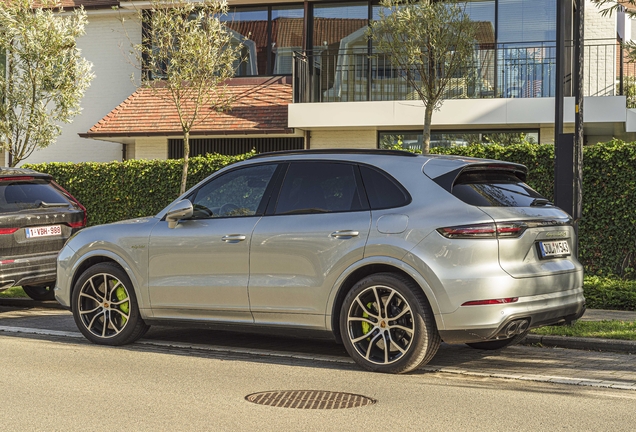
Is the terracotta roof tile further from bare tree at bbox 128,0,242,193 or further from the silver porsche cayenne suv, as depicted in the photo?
the silver porsche cayenne suv

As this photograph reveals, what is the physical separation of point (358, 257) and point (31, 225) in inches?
203

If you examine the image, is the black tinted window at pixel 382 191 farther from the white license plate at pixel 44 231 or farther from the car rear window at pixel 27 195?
the car rear window at pixel 27 195

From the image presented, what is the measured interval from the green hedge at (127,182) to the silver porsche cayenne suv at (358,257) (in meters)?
7.95

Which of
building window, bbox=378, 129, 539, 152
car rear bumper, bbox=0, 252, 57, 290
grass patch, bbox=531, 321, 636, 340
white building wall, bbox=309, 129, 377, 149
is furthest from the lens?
white building wall, bbox=309, 129, 377, 149

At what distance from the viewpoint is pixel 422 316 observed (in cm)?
700

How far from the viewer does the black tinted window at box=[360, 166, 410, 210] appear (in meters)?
7.32

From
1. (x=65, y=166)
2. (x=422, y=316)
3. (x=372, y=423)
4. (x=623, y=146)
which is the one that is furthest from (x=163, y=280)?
(x=65, y=166)

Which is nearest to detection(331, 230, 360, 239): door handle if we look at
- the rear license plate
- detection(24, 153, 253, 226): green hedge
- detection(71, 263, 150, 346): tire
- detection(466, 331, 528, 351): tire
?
the rear license plate

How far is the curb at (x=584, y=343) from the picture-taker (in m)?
8.45

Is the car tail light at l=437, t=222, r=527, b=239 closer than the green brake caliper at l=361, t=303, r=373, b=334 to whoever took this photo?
Yes

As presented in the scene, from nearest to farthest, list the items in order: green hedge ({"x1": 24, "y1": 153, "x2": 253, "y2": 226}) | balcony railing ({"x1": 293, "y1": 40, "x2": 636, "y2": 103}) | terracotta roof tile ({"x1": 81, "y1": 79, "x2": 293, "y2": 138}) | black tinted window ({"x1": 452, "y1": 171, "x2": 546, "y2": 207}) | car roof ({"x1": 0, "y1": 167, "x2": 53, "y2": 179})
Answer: black tinted window ({"x1": 452, "y1": 171, "x2": 546, "y2": 207}) → car roof ({"x1": 0, "y1": 167, "x2": 53, "y2": 179}) → green hedge ({"x1": 24, "y1": 153, "x2": 253, "y2": 226}) → balcony railing ({"x1": 293, "y1": 40, "x2": 636, "y2": 103}) → terracotta roof tile ({"x1": 81, "y1": 79, "x2": 293, "y2": 138})

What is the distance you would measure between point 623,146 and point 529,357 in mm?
6277

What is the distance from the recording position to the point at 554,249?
24.3ft

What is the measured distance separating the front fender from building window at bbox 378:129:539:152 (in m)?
12.3
